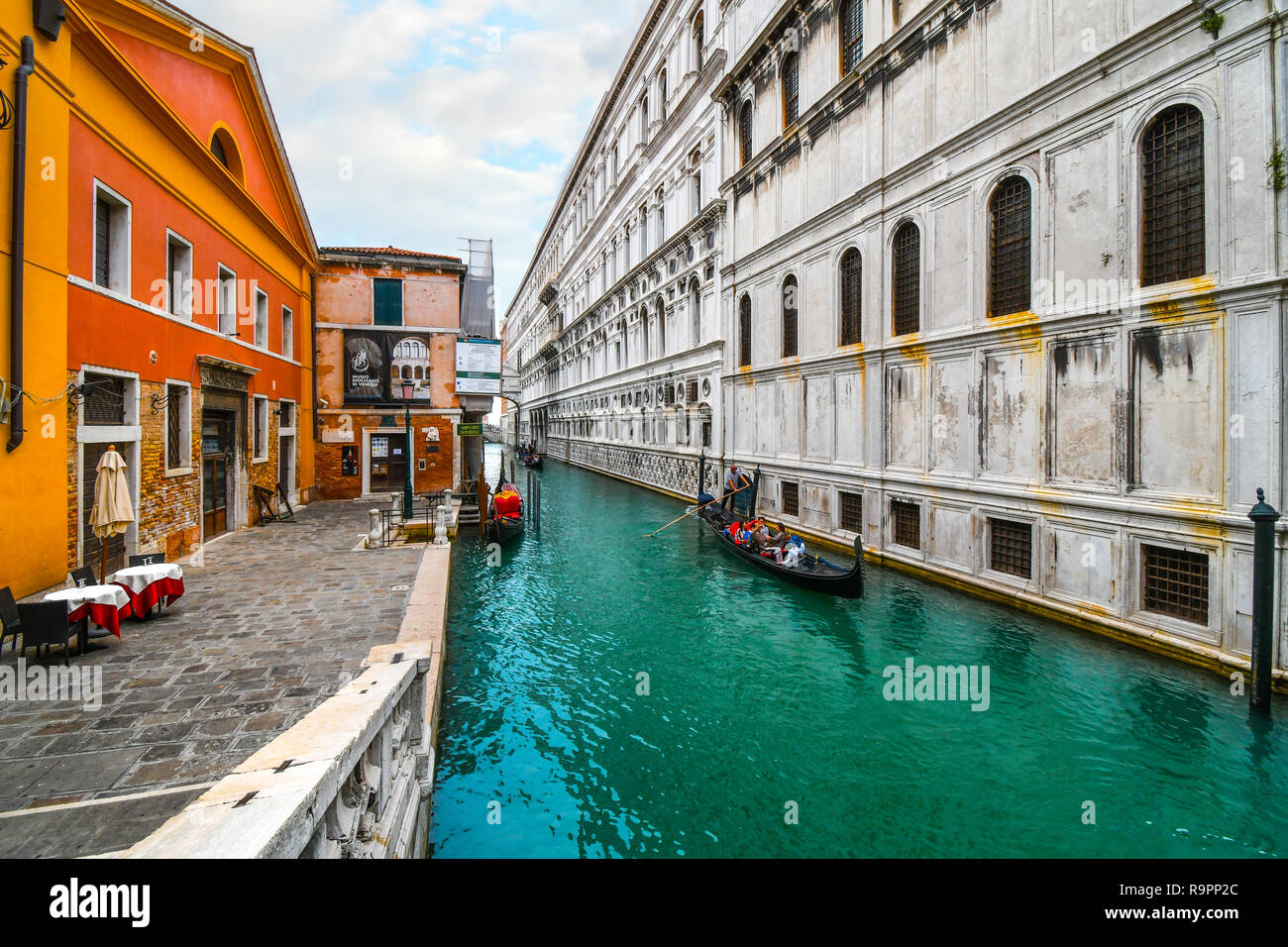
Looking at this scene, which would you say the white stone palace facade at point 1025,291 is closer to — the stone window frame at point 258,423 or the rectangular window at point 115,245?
the stone window frame at point 258,423

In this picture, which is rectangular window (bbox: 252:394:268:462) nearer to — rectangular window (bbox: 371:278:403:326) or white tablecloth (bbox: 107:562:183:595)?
rectangular window (bbox: 371:278:403:326)

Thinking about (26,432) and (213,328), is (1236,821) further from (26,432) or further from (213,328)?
(213,328)

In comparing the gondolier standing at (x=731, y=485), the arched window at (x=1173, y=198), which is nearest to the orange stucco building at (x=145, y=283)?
the gondolier standing at (x=731, y=485)

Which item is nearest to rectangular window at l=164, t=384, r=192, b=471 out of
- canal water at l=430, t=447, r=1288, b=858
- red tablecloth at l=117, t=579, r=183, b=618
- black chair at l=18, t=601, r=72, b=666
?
red tablecloth at l=117, t=579, r=183, b=618

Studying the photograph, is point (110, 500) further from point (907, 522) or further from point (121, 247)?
point (907, 522)

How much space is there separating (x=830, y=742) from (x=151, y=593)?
26.4ft

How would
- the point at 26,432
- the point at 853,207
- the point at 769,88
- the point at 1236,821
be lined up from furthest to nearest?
1. the point at 769,88
2. the point at 853,207
3. the point at 26,432
4. the point at 1236,821

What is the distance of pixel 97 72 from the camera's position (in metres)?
8.88

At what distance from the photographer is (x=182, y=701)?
5500mm

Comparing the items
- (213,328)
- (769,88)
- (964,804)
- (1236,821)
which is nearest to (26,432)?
(213,328)

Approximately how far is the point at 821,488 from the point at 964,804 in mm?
10671

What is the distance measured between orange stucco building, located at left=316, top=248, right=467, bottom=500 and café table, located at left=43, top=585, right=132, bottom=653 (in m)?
13.9

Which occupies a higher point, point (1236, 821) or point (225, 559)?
point (225, 559)

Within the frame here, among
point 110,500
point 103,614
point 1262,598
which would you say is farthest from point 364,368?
point 1262,598
